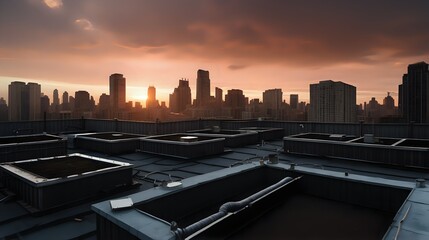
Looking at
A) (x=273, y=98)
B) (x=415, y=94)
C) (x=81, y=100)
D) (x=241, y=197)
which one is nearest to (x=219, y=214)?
(x=241, y=197)

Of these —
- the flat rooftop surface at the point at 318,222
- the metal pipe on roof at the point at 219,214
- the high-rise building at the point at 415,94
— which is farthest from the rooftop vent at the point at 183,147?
the high-rise building at the point at 415,94

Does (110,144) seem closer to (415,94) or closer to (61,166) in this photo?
(61,166)

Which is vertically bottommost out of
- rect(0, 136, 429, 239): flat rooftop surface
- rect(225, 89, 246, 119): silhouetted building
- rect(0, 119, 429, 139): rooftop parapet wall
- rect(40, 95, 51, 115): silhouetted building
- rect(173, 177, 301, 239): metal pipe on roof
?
rect(0, 136, 429, 239): flat rooftop surface

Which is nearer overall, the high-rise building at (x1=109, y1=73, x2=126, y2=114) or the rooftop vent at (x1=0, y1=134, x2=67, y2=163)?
the rooftop vent at (x1=0, y1=134, x2=67, y2=163)

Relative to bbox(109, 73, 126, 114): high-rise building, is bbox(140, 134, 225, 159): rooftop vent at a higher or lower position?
lower

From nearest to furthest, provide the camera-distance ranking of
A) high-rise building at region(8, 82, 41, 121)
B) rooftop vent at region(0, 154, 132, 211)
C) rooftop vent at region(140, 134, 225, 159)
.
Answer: rooftop vent at region(0, 154, 132, 211)
rooftop vent at region(140, 134, 225, 159)
high-rise building at region(8, 82, 41, 121)

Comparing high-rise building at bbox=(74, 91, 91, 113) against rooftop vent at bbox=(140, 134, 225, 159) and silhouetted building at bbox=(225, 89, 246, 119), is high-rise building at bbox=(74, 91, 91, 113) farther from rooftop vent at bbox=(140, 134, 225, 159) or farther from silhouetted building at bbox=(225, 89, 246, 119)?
rooftop vent at bbox=(140, 134, 225, 159)

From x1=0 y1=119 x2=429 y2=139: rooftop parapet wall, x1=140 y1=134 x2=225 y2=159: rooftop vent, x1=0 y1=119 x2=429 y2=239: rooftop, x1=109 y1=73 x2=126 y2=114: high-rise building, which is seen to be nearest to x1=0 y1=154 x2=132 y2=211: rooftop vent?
x1=0 y1=119 x2=429 y2=239: rooftop
